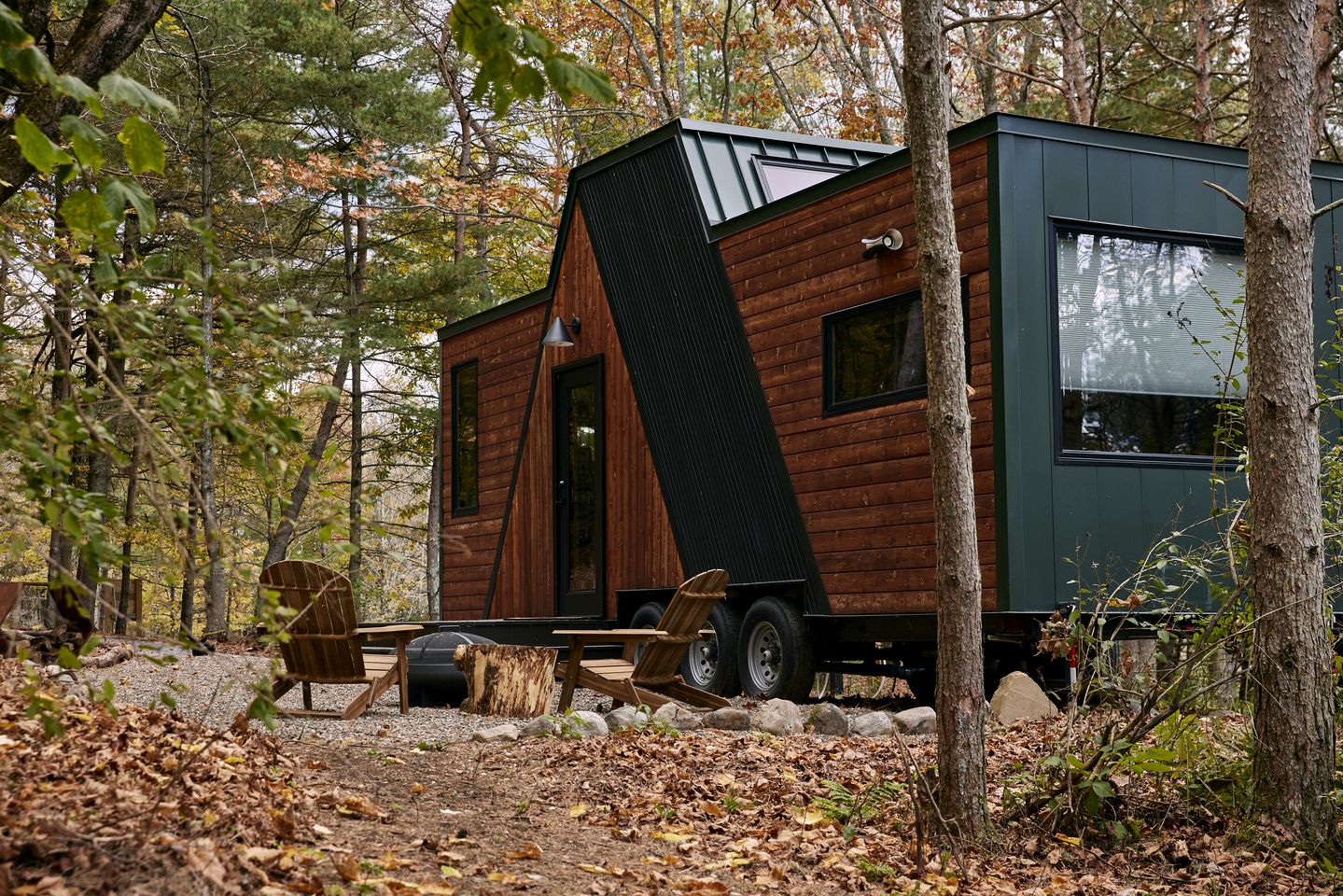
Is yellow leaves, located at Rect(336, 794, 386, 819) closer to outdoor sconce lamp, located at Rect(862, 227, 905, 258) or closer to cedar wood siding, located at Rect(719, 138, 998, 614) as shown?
cedar wood siding, located at Rect(719, 138, 998, 614)

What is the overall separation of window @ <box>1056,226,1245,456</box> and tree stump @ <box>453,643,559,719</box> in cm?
329

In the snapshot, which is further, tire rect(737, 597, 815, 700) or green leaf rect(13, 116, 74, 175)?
tire rect(737, 597, 815, 700)

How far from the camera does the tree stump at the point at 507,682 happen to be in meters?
7.39

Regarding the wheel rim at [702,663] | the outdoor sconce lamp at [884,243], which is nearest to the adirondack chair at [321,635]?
the wheel rim at [702,663]

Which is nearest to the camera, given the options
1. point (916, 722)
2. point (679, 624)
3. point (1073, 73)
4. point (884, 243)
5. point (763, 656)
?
point (916, 722)

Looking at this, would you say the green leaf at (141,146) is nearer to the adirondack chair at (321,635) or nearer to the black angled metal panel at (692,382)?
the adirondack chair at (321,635)

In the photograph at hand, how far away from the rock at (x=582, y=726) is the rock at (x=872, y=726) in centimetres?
132

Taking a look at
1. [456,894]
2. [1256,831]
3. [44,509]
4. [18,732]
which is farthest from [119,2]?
[1256,831]

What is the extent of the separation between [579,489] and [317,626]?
4.21 metres

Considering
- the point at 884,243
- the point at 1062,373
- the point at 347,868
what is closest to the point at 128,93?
the point at 347,868

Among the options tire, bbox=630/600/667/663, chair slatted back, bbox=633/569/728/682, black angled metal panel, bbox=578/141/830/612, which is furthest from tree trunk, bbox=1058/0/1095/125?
chair slatted back, bbox=633/569/728/682

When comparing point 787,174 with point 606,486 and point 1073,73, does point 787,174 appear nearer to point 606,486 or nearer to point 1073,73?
point 606,486

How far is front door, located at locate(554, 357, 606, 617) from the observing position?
10.8 metres

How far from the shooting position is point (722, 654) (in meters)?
9.14
